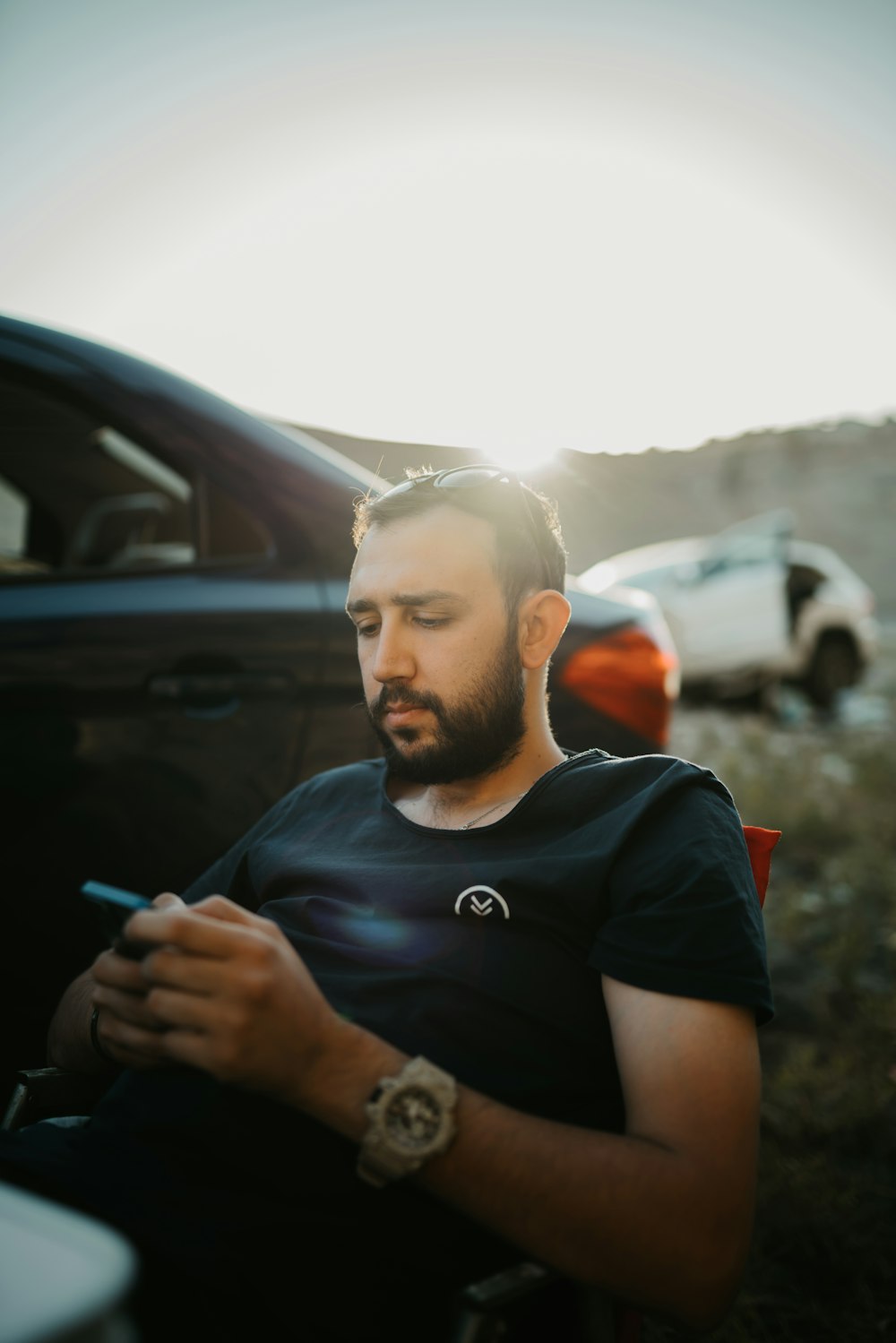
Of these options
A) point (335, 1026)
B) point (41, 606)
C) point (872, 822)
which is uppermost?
point (41, 606)

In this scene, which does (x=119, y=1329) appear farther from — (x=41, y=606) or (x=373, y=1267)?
(x=41, y=606)

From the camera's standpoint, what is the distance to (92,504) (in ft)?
11.8

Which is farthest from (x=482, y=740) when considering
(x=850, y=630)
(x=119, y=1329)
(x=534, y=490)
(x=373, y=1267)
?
(x=850, y=630)

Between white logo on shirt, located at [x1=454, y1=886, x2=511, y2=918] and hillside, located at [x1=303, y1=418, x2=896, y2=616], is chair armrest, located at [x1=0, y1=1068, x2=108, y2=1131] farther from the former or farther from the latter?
hillside, located at [x1=303, y1=418, x2=896, y2=616]

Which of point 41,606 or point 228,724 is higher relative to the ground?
point 41,606

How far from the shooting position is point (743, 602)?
11055 mm

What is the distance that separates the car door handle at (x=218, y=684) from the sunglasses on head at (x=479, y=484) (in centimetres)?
53

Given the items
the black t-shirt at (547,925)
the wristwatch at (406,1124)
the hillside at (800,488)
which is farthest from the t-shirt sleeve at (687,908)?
the hillside at (800,488)

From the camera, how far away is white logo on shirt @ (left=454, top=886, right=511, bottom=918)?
1420mm

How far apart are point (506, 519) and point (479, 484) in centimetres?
8

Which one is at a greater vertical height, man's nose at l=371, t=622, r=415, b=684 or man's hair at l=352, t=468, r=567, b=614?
man's hair at l=352, t=468, r=567, b=614

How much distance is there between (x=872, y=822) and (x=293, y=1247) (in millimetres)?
4952

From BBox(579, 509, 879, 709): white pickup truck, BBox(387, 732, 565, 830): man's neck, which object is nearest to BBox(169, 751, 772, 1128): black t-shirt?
BBox(387, 732, 565, 830): man's neck

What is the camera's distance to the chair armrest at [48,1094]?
63.2 inches
